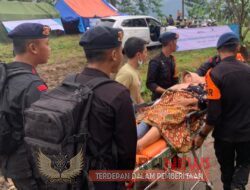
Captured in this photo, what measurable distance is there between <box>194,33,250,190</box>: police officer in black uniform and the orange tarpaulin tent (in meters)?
17.8

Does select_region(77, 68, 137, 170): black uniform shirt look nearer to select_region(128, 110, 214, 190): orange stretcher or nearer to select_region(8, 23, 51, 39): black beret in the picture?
select_region(8, 23, 51, 39): black beret

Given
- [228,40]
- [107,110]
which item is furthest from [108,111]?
[228,40]

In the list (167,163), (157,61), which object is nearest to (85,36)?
(167,163)

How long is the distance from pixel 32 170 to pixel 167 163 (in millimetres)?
1878

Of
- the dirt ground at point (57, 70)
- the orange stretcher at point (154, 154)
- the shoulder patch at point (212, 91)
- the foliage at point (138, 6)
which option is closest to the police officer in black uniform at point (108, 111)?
the orange stretcher at point (154, 154)

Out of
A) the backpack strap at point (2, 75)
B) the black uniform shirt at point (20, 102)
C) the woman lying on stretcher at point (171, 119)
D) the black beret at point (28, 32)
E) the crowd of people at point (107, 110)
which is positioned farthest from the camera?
the woman lying on stretcher at point (171, 119)

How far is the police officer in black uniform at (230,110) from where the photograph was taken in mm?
3316

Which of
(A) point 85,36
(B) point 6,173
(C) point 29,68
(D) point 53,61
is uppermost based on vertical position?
(A) point 85,36

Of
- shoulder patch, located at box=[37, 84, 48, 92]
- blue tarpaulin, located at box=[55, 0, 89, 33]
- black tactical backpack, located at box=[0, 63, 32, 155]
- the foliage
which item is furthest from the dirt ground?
the foliage

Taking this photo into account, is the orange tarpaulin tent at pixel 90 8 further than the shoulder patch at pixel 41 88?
Yes

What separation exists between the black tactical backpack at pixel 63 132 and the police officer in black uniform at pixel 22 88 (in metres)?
0.33

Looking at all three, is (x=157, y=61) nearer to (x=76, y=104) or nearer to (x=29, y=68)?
(x=29, y=68)

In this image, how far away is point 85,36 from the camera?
2201 mm

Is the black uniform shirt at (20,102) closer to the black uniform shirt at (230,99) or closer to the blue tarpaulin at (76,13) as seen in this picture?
the black uniform shirt at (230,99)
